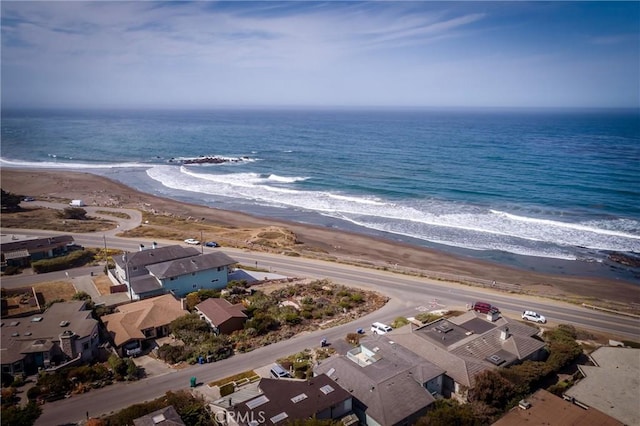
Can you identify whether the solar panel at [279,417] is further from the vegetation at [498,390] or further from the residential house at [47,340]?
the residential house at [47,340]

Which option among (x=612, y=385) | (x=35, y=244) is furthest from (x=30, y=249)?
(x=612, y=385)

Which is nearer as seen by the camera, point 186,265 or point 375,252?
point 186,265

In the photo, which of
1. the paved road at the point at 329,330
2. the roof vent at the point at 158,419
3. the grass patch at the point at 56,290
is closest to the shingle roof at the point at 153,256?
the grass patch at the point at 56,290

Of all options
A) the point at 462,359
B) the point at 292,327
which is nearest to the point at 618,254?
the point at 462,359

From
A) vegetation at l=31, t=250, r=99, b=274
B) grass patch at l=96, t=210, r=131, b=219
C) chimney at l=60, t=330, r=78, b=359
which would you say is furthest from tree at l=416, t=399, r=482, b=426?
grass patch at l=96, t=210, r=131, b=219

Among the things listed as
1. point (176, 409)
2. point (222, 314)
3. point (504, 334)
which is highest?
point (504, 334)

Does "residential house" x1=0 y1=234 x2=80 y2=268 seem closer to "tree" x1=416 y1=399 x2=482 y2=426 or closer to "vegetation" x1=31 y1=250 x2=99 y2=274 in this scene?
"vegetation" x1=31 y1=250 x2=99 y2=274

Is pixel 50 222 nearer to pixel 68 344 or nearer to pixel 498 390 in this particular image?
pixel 68 344
